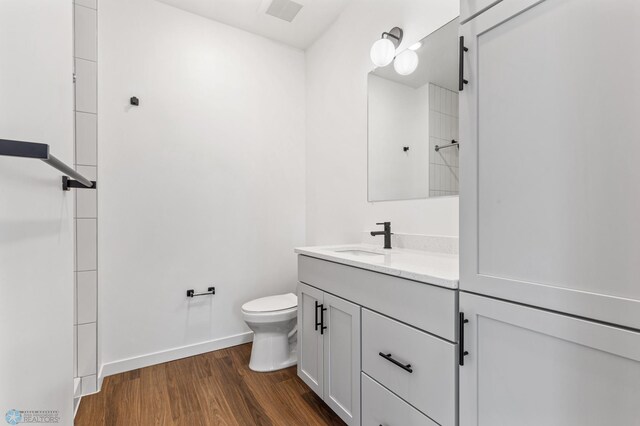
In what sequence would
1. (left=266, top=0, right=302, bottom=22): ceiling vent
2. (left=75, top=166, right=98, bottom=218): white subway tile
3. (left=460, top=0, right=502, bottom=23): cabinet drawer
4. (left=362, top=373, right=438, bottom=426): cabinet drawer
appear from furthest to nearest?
1. (left=266, top=0, right=302, bottom=22): ceiling vent
2. (left=75, top=166, right=98, bottom=218): white subway tile
3. (left=362, top=373, right=438, bottom=426): cabinet drawer
4. (left=460, top=0, right=502, bottom=23): cabinet drawer

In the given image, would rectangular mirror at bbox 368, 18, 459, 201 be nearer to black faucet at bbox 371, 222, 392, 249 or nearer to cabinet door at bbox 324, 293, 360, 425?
black faucet at bbox 371, 222, 392, 249

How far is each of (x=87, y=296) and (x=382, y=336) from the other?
67.3 inches

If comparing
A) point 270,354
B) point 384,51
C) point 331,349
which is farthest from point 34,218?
point 384,51

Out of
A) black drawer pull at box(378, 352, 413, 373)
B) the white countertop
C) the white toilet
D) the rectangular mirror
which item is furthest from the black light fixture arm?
the white toilet

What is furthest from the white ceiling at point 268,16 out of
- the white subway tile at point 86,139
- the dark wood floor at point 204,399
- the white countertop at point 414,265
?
the dark wood floor at point 204,399

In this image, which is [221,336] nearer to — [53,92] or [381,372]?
[381,372]

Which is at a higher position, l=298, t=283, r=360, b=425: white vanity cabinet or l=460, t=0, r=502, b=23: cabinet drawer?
l=460, t=0, r=502, b=23: cabinet drawer

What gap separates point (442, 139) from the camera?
1.62 metres

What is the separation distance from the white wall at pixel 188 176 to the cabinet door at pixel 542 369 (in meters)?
1.91

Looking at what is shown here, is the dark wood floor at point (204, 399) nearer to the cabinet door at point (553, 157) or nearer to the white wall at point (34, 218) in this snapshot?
the white wall at point (34, 218)

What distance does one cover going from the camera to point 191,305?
7.43 ft

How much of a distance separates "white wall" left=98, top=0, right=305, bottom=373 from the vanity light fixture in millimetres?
1095

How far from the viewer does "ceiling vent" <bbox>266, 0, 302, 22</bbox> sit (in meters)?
2.16

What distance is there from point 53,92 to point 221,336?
2.04m
